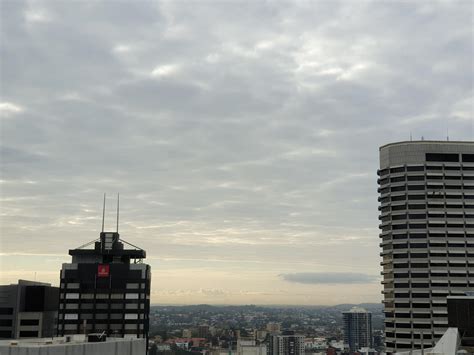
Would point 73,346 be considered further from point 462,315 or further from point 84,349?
point 462,315

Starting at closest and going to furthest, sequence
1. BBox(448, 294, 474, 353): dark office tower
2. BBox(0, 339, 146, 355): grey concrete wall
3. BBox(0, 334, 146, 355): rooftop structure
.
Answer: BBox(0, 339, 146, 355): grey concrete wall
BBox(0, 334, 146, 355): rooftop structure
BBox(448, 294, 474, 353): dark office tower

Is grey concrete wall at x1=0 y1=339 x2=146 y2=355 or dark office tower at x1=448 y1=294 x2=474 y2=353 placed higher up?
dark office tower at x1=448 y1=294 x2=474 y2=353

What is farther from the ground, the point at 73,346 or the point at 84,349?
the point at 73,346

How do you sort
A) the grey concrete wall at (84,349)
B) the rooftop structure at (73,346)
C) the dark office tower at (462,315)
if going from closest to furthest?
the grey concrete wall at (84,349)
the rooftop structure at (73,346)
the dark office tower at (462,315)

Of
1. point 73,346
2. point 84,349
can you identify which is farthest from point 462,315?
point 73,346

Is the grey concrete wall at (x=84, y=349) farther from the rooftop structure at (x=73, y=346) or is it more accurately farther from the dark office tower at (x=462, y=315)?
the dark office tower at (x=462, y=315)

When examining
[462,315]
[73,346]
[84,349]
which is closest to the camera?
[73,346]

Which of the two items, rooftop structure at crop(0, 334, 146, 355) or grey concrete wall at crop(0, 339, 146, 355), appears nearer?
grey concrete wall at crop(0, 339, 146, 355)

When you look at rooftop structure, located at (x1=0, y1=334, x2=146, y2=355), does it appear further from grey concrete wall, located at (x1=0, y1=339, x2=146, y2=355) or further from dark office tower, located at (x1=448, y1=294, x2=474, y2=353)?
dark office tower, located at (x1=448, y1=294, x2=474, y2=353)

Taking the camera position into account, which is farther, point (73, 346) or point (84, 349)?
point (84, 349)

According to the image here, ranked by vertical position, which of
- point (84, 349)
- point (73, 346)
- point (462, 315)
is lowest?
point (84, 349)

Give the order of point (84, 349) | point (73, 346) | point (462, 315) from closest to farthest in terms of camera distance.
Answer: point (73, 346) < point (84, 349) < point (462, 315)

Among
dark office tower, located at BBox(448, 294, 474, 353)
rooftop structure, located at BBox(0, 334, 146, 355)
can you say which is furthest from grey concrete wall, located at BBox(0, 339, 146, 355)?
dark office tower, located at BBox(448, 294, 474, 353)

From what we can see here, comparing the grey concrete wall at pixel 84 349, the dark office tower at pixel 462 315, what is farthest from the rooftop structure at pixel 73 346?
the dark office tower at pixel 462 315
